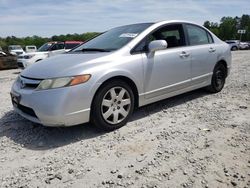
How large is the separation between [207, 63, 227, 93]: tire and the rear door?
21 cm

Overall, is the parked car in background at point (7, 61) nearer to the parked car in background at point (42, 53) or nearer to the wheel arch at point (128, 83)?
the parked car in background at point (42, 53)

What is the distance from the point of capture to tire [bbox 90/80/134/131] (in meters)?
3.90

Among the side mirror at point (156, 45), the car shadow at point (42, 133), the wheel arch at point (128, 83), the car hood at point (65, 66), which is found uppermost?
the side mirror at point (156, 45)

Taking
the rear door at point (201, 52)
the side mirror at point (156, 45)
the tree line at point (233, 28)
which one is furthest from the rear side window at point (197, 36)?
the tree line at point (233, 28)

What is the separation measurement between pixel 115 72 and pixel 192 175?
1.77 m

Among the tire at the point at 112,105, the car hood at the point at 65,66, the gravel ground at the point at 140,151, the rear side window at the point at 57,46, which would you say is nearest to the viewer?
the gravel ground at the point at 140,151

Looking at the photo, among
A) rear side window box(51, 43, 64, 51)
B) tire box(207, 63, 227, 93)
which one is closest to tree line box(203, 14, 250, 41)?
rear side window box(51, 43, 64, 51)

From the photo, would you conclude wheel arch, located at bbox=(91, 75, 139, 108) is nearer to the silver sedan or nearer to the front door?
the silver sedan

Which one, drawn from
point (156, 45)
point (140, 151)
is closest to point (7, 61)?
point (156, 45)

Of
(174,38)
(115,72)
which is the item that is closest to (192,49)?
(174,38)

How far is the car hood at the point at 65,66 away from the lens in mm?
3775

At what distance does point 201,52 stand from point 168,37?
0.83 meters

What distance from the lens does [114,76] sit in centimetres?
403

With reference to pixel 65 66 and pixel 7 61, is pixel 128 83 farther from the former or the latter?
pixel 7 61
